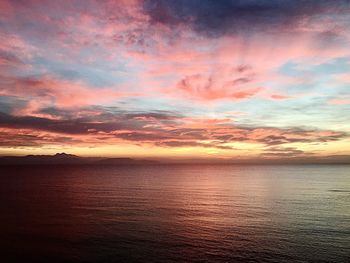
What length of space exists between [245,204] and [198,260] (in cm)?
5257

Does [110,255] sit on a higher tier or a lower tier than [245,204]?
lower

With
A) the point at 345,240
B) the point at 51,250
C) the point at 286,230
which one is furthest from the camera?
the point at 286,230

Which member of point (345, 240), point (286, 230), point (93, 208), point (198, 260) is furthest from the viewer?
point (93, 208)

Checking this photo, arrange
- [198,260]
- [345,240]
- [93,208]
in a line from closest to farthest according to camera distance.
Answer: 1. [198,260]
2. [345,240]
3. [93,208]

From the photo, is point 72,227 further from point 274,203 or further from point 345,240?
point 274,203

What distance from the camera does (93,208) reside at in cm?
8350

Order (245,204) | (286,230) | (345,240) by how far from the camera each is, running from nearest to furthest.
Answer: (345,240) < (286,230) < (245,204)

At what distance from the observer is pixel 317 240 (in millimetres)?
51594

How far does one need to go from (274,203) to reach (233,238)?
45248mm

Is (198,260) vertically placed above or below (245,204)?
below

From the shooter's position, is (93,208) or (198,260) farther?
(93,208)

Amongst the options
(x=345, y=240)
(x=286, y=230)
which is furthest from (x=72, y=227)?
(x=345, y=240)

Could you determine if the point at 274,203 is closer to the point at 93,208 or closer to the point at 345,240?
the point at 345,240

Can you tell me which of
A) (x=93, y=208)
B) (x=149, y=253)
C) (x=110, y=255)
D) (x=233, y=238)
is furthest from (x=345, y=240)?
(x=93, y=208)
